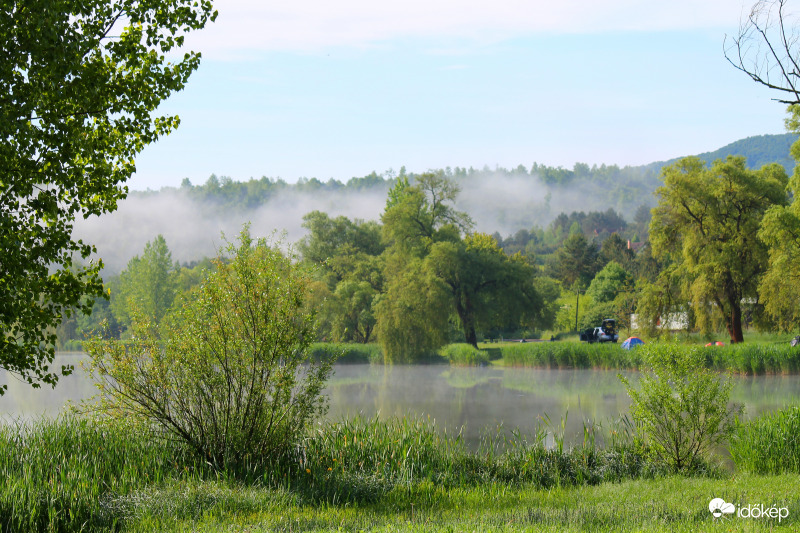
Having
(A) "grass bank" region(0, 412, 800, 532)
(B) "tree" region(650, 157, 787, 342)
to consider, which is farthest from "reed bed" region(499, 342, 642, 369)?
(A) "grass bank" region(0, 412, 800, 532)

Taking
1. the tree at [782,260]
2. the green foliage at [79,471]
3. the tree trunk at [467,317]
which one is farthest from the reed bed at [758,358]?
the green foliage at [79,471]

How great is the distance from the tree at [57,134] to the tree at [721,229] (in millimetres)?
32734

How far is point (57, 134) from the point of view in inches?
249

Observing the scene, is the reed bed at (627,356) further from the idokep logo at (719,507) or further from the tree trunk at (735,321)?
the idokep logo at (719,507)

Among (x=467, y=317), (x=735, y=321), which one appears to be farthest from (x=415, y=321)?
(x=735, y=321)

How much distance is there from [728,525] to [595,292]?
2396 inches

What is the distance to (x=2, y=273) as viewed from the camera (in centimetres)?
621

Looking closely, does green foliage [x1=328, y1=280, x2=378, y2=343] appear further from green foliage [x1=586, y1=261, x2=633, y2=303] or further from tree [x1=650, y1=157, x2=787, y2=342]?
green foliage [x1=586, y1=261, x2=633, y2=303]

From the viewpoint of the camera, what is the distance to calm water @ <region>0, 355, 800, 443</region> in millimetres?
18938

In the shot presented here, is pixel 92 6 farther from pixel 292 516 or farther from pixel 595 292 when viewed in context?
pixel 595 292

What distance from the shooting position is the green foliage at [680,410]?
33.8 ft

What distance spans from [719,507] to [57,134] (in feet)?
24.9

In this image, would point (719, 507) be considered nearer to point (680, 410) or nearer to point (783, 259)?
point (680, 410)

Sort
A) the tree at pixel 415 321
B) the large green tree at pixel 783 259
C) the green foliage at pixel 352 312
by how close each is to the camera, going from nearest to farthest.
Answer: the large green tree at pixel 783 259 → the tree at pixel 415 321 → the green foliage at pixel 352 312
